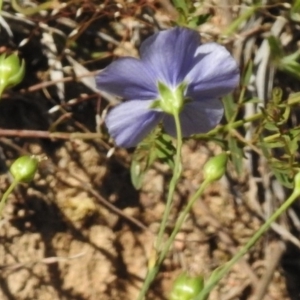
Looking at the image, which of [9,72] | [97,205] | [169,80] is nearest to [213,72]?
[169,80]

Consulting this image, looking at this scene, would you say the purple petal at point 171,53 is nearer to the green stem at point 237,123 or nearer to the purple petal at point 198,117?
the purple petal at point 198,117

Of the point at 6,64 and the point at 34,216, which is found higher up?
the point at 6,64

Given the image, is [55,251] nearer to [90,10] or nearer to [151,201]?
[151,201]

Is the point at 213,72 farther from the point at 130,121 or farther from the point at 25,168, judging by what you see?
the point at 25,168

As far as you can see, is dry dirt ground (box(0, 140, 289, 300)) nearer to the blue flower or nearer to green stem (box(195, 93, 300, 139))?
green stem (box(195, 93, 300, 139))

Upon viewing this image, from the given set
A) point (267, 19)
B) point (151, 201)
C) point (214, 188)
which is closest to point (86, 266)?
point (151, 201)

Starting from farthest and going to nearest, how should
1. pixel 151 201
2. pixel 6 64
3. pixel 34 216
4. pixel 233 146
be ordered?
pixel 151 201 → pixel 34 216 → pixel 233 146 → pixel 6 64
